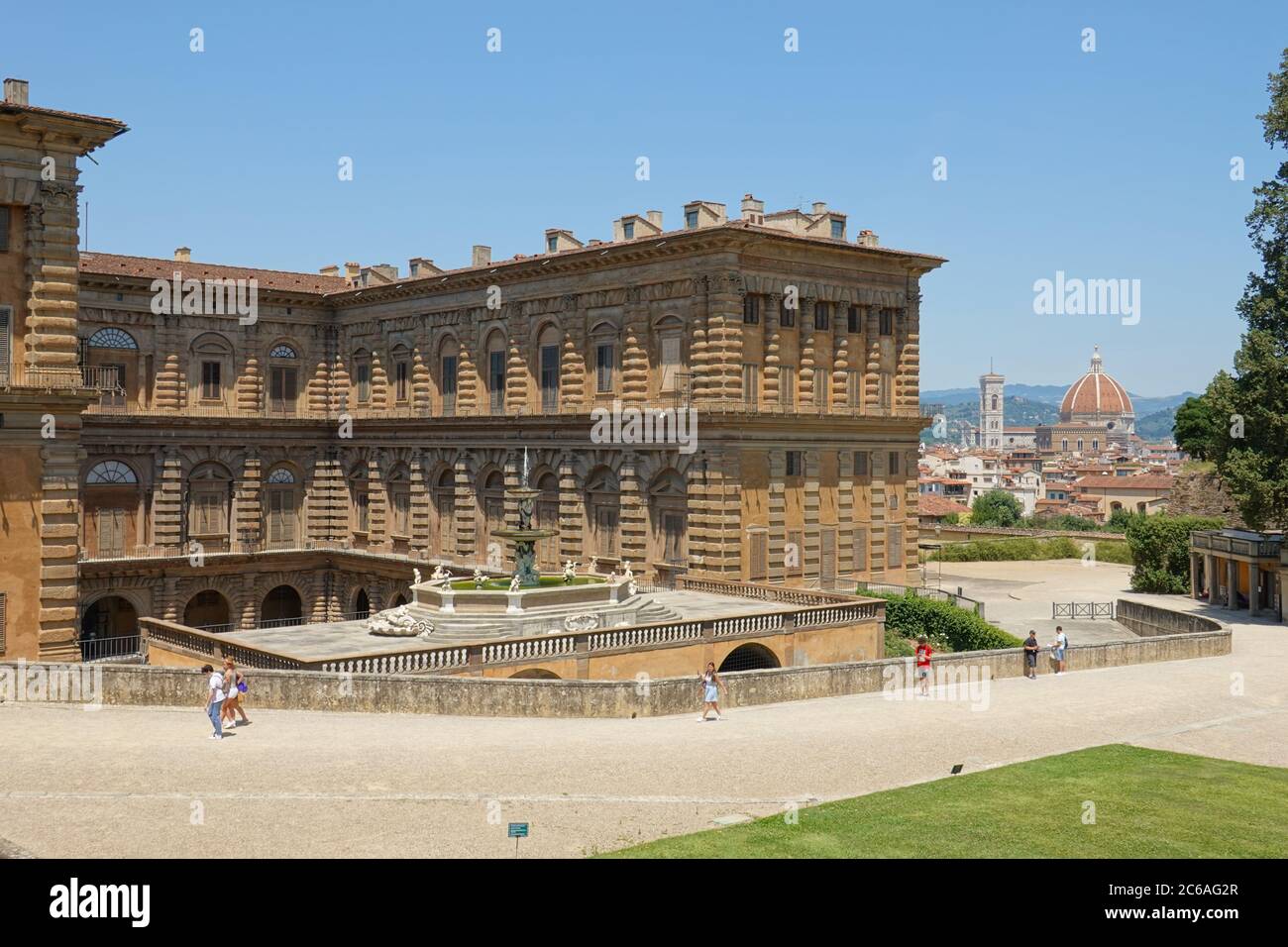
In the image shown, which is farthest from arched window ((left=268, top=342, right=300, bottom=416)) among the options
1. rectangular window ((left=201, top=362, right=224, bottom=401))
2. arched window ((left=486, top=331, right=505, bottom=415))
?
arched window ((left=486, top=331, right=505, bottom=415))

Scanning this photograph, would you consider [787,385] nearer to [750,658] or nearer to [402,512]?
[750,658]

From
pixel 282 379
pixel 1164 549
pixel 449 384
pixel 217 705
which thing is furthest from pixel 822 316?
pixel 217 705

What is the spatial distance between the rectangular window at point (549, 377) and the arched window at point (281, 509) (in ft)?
59.6

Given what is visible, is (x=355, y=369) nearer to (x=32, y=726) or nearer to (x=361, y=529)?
(x=361, y=529)

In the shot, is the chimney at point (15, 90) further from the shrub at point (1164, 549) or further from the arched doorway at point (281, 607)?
the shrub at point (1164, 549)

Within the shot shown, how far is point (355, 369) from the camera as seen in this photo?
2726 inches

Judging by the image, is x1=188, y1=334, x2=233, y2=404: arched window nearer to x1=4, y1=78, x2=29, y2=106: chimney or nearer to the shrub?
x1=4, y1=78, x2=29, y2=106: chimney

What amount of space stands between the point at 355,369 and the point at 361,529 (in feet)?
27.7

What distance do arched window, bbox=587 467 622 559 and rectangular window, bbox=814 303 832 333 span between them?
10.4 meters

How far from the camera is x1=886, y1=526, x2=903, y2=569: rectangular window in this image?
56463mm

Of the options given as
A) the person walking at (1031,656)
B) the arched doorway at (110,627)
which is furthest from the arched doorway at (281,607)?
the person walking at (1031,656)

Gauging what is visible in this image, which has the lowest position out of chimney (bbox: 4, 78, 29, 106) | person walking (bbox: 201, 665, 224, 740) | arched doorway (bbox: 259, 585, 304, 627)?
arched doorway (bbox: 259, 585, 304, 627)

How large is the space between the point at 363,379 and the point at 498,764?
154 feet
